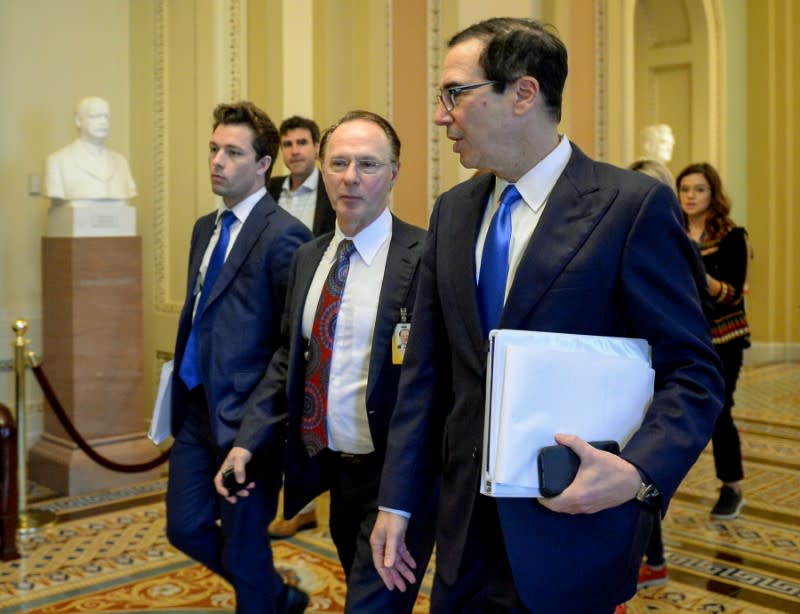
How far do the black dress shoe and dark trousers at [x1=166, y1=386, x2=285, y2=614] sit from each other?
0.03 metres

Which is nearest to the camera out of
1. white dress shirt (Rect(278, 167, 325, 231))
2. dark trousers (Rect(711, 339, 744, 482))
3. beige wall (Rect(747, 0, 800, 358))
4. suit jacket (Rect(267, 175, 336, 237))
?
dark trousers (Rect(711, 339, 744, 482))

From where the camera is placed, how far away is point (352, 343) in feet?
9.79

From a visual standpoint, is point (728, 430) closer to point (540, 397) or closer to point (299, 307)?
point (299, 307)

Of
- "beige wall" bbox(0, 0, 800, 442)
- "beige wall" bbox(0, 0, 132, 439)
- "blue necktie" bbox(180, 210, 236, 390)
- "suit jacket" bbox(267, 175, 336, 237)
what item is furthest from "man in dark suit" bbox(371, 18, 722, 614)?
"beige wall" bbox(0, 0, 132, 439)

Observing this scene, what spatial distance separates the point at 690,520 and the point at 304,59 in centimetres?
401

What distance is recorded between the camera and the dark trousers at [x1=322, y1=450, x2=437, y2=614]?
2699 mm

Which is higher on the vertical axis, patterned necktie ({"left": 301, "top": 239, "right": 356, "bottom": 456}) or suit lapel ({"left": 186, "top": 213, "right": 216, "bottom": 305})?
suit lapel ({"left": 186, "top": 213, "right": 216, "bottom": 305})

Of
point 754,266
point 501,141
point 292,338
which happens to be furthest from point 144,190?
point 754,266

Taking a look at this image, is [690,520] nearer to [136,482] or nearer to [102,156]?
[136,482]

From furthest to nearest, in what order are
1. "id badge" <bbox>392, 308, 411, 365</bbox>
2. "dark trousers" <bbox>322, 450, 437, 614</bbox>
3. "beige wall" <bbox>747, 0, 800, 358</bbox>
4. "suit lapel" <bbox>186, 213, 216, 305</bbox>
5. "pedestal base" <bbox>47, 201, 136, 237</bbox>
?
"beige wall" <bbox>747, 0, 800, 358</bbox>
"pedestal base" <bbox>47, 201, 136, 237</bbox>
"suit lapel" <bbox>186, 213, 216, 305</bbox>
"id badge" <bbox>392, 308, 411, 365</bbox>
"dark trousers" <bbox>322, 450, 437, 614</bbox>

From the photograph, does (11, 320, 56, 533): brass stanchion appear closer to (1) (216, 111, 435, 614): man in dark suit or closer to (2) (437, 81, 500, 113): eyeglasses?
(1) (216, 111, 435, 614): man in dark suit

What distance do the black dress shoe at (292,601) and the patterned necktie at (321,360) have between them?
0.92m

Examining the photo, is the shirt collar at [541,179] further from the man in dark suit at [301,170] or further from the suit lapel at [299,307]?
the man in dark suit at [301,170]

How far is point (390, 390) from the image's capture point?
2887 millimetres
